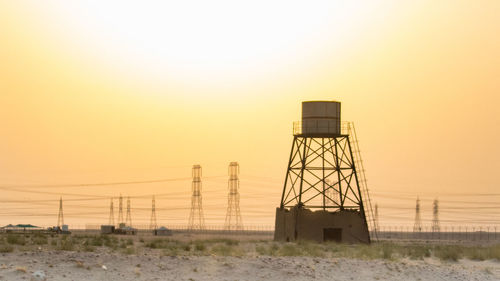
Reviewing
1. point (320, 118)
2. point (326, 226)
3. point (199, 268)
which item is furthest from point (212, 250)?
point (320, 118)

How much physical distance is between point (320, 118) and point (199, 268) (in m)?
35.6

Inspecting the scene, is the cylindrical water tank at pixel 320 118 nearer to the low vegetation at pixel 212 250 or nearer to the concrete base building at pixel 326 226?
the concrete base building at pixel 326 226

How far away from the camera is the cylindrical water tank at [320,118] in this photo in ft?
233

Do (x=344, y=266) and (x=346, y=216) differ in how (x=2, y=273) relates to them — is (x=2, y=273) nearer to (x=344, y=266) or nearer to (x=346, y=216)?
(x=344, y=266)

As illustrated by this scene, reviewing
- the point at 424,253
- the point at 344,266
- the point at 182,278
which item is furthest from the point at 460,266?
the point at 182,278

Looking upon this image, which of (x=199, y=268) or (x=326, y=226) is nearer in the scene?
(x=199, y=268)

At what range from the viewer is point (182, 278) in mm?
35875

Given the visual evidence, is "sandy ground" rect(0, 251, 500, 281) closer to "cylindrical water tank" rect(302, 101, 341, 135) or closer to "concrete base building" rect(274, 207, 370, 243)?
"concrete base building" rect(274, 207, 370, 243)

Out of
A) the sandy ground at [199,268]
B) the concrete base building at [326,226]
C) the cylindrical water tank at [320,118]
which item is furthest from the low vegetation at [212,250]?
the cylindrical water tank at [320,118]

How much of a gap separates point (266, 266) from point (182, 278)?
4.88 meters

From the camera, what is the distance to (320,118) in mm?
71438

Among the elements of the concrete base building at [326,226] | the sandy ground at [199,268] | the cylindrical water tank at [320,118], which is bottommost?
the sandy ground at [199,268]

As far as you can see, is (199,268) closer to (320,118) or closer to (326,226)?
(326,226)

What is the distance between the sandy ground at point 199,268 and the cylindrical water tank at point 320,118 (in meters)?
26.2
